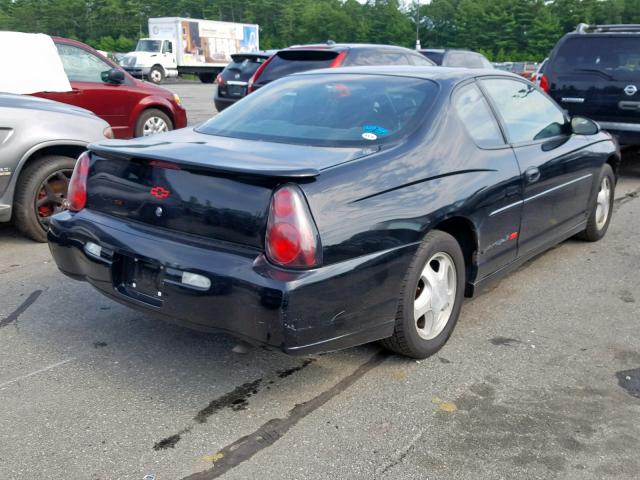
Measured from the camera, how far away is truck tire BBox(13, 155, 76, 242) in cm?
567

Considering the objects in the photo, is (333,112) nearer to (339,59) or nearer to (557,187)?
(557,187)

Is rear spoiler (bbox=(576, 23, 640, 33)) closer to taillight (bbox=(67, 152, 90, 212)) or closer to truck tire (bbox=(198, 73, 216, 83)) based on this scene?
taillight (bbox=(67, 152, 90, 212))

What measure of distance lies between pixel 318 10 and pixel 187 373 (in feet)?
272

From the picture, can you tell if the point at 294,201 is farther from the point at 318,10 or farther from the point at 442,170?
the point at 318,10

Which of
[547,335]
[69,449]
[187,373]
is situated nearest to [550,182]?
[547,335]

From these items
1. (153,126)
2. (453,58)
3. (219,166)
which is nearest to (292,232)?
(219,166)

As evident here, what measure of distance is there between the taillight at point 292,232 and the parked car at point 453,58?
1027 cm

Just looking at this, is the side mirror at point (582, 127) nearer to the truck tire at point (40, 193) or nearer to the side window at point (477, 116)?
the side window at point (477, 116)

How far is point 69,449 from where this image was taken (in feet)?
9.34

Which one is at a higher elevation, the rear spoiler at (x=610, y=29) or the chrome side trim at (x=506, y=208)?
the rear spoiler at (x=610, y=29)

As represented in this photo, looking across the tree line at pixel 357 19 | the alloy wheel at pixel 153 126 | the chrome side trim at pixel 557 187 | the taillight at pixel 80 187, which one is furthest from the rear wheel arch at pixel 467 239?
the tree line at pixel 357 19

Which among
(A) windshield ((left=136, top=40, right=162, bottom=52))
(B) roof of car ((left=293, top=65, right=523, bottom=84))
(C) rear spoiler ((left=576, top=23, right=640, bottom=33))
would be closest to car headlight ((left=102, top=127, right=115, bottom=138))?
(B) roof of car ((left=293, top=65, right=523, bottom=84))

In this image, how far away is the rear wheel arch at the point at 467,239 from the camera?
3.79 metres

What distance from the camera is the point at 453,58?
42.7 ft
